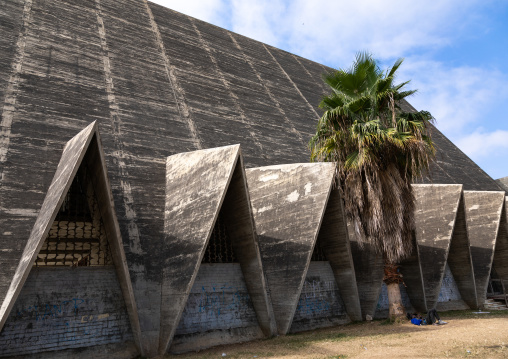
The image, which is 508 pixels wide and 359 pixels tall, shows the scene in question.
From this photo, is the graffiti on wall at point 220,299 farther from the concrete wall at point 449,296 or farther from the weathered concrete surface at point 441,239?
the concrete wall at point 449,296

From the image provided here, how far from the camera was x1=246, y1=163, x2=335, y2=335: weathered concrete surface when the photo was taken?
1183cm

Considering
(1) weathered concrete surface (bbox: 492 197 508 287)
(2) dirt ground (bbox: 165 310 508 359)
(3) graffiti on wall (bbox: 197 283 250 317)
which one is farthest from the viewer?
(1) weathered concrete surface (bbox: 492 197 508 287)

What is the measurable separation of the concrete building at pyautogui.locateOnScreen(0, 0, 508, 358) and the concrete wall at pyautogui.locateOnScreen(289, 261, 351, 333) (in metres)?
0.06

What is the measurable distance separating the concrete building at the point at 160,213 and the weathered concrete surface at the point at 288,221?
0.15 ft

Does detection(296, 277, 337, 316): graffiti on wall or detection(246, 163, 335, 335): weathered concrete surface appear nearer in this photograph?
detection(246, 163, 335, 335): weathered concrete surface

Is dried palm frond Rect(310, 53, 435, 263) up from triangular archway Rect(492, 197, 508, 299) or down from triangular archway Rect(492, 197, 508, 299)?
up

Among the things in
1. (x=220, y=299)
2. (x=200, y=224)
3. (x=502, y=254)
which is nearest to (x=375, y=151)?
(x=200, y=224)

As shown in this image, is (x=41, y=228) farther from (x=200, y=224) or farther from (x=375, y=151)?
(x=375, y=151)

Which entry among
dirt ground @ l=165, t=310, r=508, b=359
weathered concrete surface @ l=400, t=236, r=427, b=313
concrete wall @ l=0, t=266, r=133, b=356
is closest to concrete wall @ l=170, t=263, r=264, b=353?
dirt ground @ l=165, t=310, r=508, b=359

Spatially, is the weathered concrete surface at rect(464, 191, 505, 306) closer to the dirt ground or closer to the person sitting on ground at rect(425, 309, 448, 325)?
the dirt ground

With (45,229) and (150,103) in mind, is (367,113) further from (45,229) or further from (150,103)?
(45,229)

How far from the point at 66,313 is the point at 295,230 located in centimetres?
686

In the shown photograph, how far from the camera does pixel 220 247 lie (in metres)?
12.1

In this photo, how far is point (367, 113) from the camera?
13.7 metres
